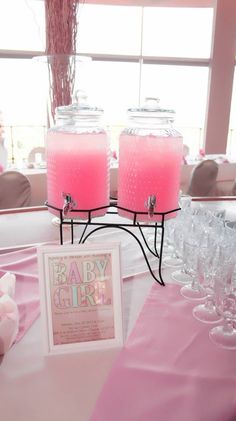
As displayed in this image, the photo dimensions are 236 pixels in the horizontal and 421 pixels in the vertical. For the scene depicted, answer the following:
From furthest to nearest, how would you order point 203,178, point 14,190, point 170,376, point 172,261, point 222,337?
1. point 203,178
2. point 14,190
3. point 172,261
4. point 222,337
5. point 170,376

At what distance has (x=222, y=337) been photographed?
0.73 m

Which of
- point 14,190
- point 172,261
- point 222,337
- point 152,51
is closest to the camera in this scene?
point 222,337

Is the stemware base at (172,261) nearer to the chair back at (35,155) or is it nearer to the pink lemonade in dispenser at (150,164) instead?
the pink lemonade in dispenser at (150,164)

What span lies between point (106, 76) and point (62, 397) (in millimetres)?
6119

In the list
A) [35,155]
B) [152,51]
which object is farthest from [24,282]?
[152,51]

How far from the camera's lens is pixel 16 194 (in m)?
1.97

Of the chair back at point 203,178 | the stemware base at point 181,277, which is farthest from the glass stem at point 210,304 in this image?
the chair back at point 203,178

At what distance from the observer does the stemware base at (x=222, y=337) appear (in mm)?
707

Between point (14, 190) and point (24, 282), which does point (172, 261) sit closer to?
point (24, 282)

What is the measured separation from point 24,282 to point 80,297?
283 mm

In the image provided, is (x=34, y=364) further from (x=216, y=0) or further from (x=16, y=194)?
(x=216, y=0)

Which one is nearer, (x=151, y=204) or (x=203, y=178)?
(x=151, y=204)

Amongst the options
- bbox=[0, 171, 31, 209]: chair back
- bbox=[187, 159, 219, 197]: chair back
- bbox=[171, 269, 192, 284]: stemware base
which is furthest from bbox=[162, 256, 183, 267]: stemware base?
bbox=[187, 159, 219, 197]: chair back

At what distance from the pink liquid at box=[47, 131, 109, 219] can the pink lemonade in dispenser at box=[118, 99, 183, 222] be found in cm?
5
